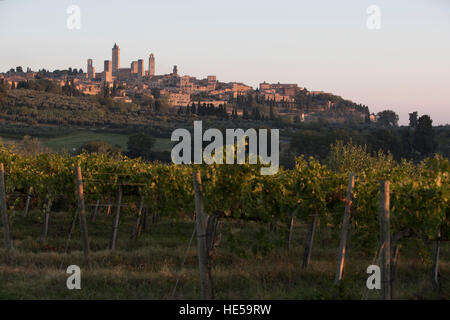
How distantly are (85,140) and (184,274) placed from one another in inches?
1716

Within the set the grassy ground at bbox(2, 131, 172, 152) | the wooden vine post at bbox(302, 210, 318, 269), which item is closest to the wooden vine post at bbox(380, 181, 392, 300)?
the wooden vine post at bbox(302, 210, 318, 269)

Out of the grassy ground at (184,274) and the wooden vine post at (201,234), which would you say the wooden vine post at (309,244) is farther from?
the wooden vine post at (201,234)

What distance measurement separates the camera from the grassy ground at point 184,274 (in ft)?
20.4

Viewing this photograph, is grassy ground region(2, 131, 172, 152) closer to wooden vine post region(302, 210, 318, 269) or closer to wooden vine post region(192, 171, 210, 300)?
wooden vine post region(302, 210, 318, 269)

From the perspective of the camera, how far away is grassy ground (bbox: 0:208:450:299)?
6.20m

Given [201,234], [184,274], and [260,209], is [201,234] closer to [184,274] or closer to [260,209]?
[260,209]

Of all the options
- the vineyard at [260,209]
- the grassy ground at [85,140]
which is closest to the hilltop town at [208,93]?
the grassy ground at [85,140]

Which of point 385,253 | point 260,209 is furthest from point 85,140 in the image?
point 385,253

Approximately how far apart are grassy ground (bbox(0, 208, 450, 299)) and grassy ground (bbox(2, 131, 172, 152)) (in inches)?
1386

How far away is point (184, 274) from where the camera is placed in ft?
23.4
